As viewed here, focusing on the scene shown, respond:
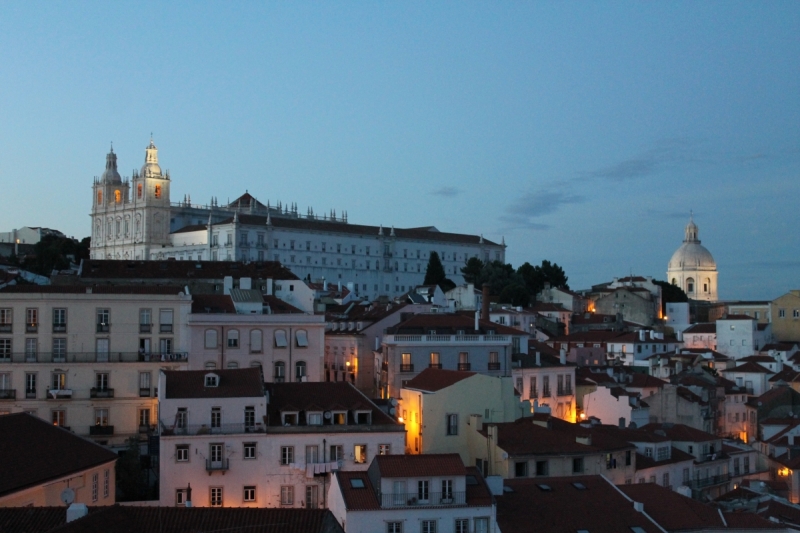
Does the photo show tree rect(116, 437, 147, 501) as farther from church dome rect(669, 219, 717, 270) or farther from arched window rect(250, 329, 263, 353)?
church dome rect(669, 219, 717, 270)

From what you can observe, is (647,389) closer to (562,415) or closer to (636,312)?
(562,415)

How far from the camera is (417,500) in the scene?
94.3 ft

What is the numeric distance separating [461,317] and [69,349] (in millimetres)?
19439

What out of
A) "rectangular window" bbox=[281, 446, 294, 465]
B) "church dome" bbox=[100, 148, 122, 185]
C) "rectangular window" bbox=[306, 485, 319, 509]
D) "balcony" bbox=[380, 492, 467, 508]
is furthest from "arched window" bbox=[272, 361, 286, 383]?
"church dome" bbox=[100, 148, 122, 185]

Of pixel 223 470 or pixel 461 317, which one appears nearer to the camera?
pixel 223 470

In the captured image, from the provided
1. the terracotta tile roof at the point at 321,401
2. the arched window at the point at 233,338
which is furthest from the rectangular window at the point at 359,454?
the arched window at the point at 233,338

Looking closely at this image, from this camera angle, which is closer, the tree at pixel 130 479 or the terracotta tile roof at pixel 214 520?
the terracotta tile roof at pixel 214 520

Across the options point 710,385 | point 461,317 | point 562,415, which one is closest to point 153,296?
point 461,317

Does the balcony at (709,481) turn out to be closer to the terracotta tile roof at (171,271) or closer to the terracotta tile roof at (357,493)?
the terracotta tile roof at (357,493)

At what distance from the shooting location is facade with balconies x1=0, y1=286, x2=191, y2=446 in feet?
142

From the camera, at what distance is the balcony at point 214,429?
34750mm

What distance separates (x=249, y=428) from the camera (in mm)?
35156

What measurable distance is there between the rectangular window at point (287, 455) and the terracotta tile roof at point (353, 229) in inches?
4385

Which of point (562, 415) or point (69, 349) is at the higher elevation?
point (69, 349)
